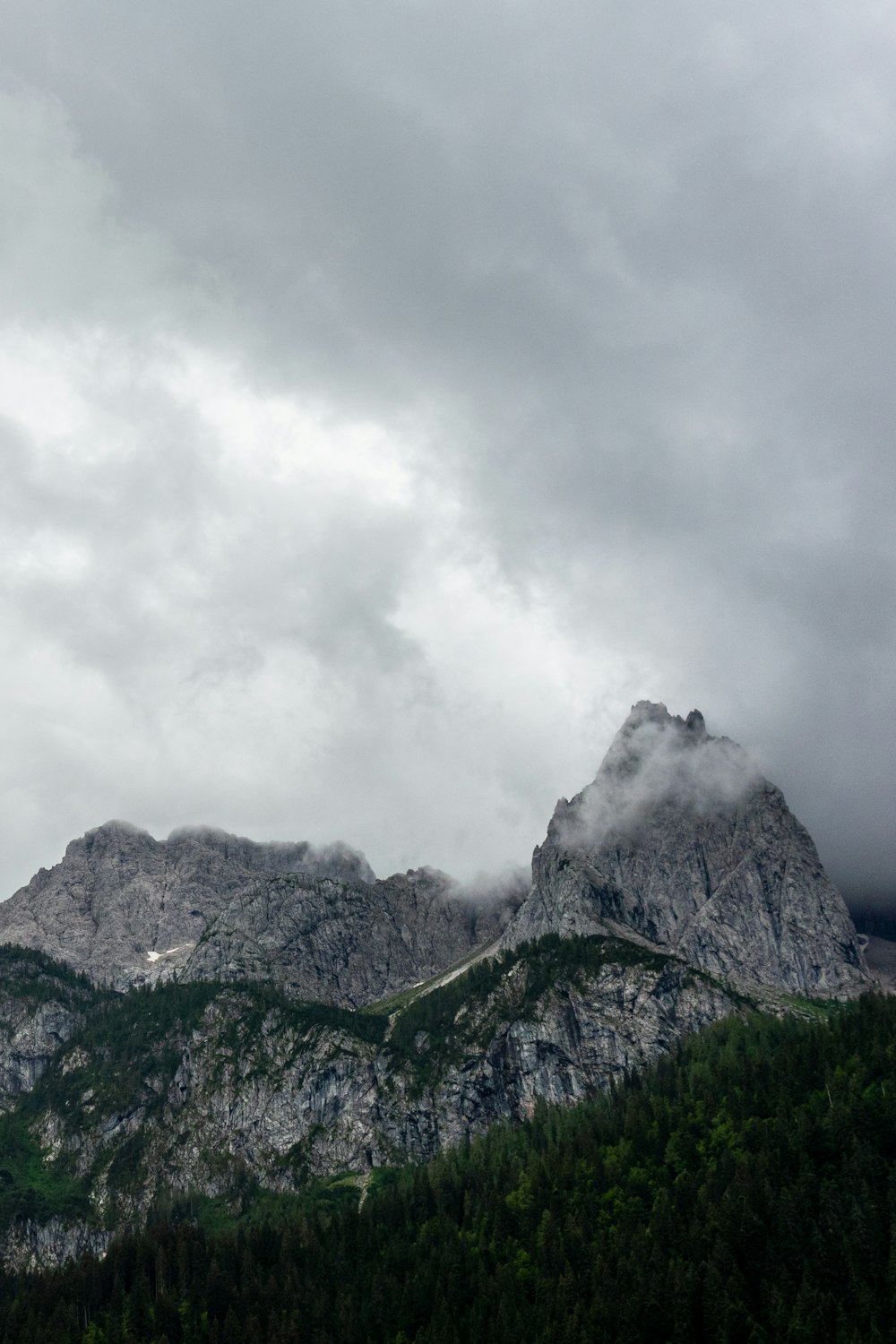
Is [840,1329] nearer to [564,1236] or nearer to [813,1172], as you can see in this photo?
[813,1172]

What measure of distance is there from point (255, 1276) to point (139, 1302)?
845 inches

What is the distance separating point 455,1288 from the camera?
178 m

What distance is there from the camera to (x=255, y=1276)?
196 m

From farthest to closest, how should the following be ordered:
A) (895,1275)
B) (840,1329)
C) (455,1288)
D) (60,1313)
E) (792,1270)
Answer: (60,1313) → (455,1288) → (792,1270) → (895,1275) → (840,1329)

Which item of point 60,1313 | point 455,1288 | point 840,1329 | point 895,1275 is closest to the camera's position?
point 840,1329

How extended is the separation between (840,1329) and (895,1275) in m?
16.4

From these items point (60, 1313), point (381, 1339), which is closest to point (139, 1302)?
point (60, 1313)

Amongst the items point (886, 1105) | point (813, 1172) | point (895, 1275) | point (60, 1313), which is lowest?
point (60, 1313)

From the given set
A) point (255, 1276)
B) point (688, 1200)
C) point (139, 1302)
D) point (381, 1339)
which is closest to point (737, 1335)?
point (688, 1200)

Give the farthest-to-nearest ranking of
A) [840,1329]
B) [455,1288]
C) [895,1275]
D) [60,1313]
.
Answer: [60,1313] → [455,1288] → [895,1275] → [840,1329]

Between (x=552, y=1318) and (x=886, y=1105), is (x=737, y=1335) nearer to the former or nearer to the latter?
(x=552, y=1318)

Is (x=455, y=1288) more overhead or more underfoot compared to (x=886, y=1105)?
more underfoot

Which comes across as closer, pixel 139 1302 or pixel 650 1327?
pixel 650 1327

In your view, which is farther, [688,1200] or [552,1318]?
[688,1200]
